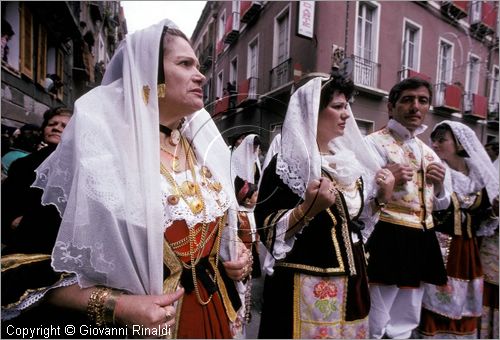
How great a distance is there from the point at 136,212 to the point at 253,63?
54.1 inches

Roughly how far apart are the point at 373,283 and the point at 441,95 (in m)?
3.33

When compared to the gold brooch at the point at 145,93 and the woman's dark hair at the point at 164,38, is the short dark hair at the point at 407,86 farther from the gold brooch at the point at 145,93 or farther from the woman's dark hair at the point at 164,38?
the gold brooch at the point at 145,93

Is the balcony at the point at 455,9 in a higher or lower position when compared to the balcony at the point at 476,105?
higher

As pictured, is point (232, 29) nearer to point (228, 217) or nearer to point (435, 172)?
point (228, 217)

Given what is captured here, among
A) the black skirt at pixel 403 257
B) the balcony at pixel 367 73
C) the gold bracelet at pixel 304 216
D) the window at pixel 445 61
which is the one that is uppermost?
the window at pixel 445 61

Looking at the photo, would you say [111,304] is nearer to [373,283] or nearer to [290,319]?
[290,319]

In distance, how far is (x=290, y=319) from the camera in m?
1.55

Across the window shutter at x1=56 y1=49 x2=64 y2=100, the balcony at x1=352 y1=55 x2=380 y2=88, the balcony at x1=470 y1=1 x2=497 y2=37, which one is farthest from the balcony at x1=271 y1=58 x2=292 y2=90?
the window shutter at x1=56 y1=49 x2=64 y2=100

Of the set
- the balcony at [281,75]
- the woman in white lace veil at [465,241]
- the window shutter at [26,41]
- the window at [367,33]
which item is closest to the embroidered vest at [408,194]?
the woman in white lace veil at [465,241]

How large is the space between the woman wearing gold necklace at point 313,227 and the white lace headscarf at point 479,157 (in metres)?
1.43

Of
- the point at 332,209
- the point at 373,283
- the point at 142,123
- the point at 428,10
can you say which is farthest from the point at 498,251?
the point at 428,10

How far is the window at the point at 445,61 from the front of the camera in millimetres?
4878

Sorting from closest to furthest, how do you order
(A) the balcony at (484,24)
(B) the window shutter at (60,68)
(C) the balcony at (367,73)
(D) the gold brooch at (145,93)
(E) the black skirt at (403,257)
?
(D) the gold brooch at (145,93) → (E) the black skirt at (403,257) → (C) the balcony at (367,73) → (A) the balcony at (484,24) → (B) the window shutter at (60,68)

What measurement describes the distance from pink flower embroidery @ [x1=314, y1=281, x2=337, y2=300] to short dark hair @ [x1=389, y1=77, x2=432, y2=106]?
4.63 feet
